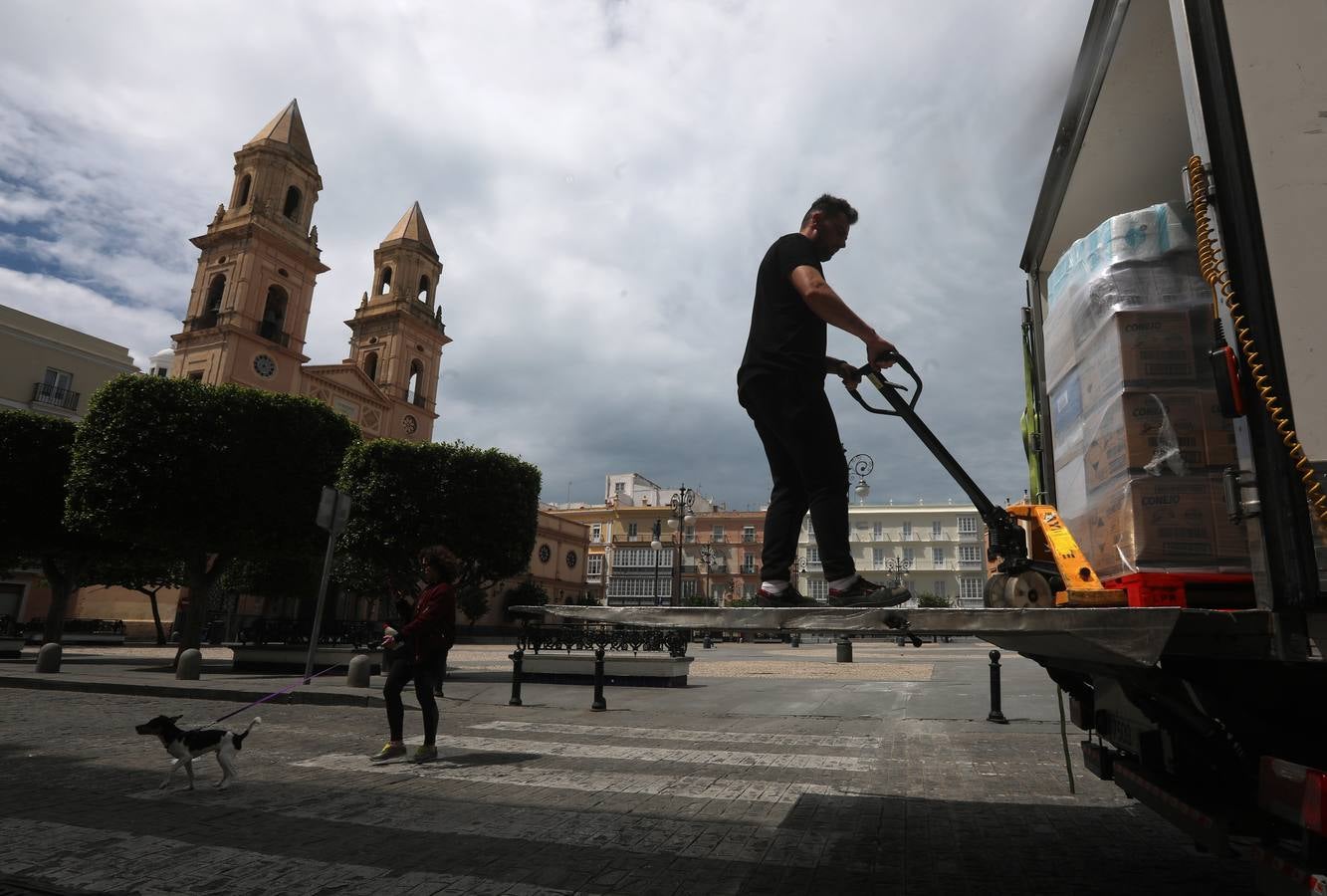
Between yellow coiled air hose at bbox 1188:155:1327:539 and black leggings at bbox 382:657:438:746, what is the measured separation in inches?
231

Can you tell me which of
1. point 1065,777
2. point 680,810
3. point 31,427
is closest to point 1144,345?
point 680,810

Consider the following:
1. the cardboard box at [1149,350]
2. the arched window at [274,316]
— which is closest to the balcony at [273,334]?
the arched window at [274,316]

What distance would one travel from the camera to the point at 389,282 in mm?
55312

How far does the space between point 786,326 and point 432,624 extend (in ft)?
14.1

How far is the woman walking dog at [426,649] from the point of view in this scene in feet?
20.3

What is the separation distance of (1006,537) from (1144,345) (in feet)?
2.96

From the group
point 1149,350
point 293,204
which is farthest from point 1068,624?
point 293,204

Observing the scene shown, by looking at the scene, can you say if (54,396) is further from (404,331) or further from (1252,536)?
(1252,536)

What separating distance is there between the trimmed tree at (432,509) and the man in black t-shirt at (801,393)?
1739cm

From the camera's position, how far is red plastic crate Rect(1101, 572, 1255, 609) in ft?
8.41

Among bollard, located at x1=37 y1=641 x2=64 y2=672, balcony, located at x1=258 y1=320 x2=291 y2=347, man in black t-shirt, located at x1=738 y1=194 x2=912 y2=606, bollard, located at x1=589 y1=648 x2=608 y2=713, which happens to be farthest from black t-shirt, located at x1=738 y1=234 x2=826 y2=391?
balcony, located at x1=258 y1=320 x2=291 y2=347

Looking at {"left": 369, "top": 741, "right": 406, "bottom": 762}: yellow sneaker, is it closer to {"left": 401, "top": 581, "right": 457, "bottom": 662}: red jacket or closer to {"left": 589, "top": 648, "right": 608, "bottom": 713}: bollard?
{"left": 401, "top": 581, "right": 457, "bottom": 662}: red jacket

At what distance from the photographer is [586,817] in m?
4.52

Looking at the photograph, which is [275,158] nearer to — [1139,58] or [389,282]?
[389,282]
